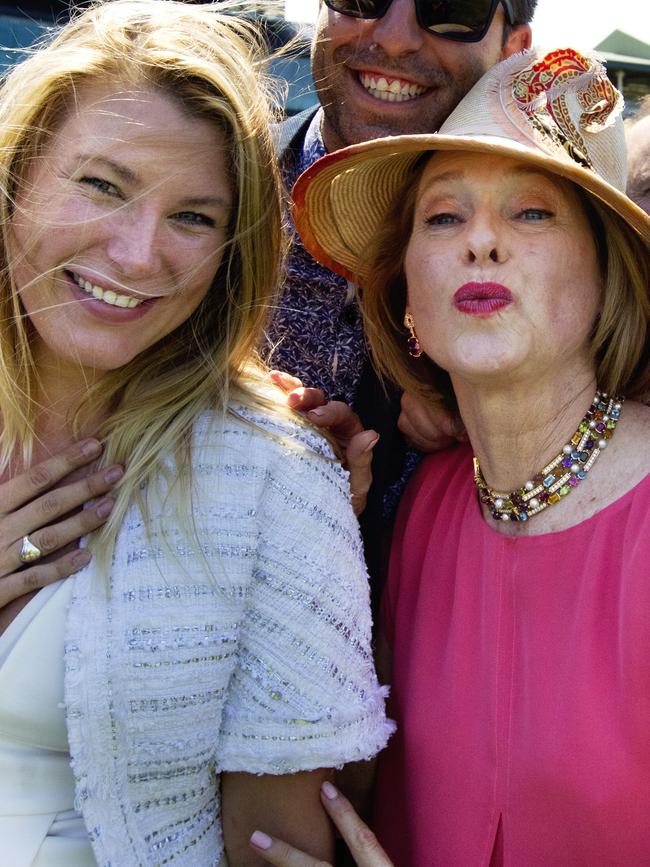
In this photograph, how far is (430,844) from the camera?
1.97 m

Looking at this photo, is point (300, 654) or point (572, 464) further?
point (572, 464)

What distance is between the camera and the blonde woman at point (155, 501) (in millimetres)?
1838

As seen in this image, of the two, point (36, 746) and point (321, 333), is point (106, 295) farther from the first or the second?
point (36, 746)

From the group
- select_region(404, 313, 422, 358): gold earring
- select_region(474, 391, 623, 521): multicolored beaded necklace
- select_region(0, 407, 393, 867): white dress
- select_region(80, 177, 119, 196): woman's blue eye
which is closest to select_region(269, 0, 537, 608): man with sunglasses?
select_region(404, 313, 422, 358): gold earring

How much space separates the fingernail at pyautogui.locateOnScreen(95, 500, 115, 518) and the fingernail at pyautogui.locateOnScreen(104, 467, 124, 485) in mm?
45

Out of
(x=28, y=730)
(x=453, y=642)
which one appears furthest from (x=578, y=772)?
(x=28, y=730)

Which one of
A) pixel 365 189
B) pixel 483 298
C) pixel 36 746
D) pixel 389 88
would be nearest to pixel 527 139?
pixel 483 298

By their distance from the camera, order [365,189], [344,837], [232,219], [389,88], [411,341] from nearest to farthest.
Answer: [344,837]
[232,219]
[365,189]
[411,341]
[389,88]

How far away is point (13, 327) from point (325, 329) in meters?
0.79

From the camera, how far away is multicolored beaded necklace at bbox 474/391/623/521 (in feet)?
6.51

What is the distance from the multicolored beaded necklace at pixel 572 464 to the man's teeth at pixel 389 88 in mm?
1039

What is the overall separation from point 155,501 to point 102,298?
41cm

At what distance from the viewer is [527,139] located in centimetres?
192

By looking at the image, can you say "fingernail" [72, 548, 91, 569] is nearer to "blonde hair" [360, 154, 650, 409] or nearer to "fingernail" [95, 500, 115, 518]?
"fingernail" [95, 500, 115, 518]
